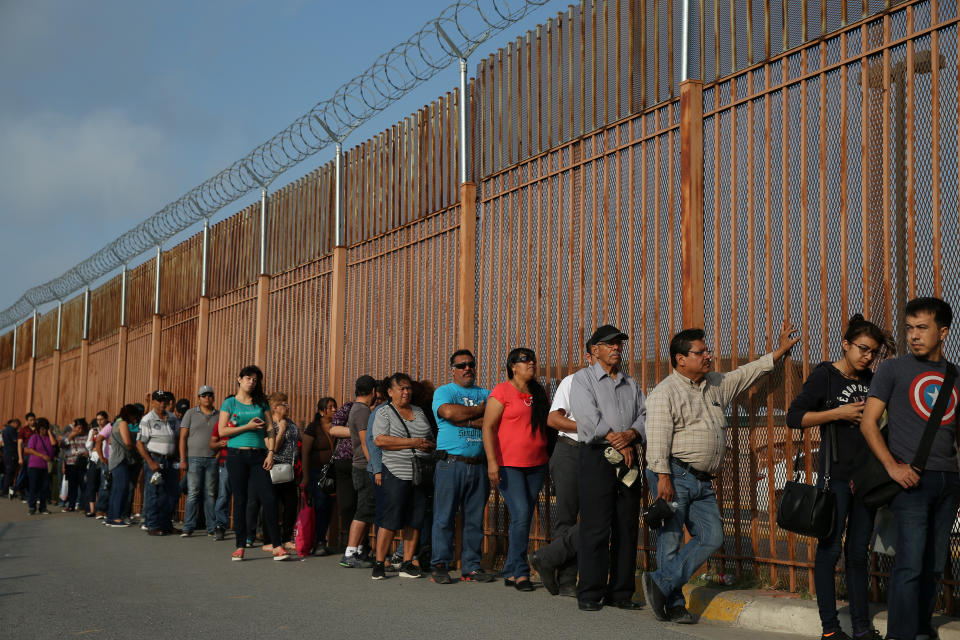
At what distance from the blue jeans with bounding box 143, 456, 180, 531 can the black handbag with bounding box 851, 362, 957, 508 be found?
10.2 meters

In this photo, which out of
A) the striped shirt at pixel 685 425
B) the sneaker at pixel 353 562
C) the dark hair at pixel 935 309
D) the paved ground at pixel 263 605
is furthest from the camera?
the sneaker at pixel 353 562

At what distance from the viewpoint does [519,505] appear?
320 inches

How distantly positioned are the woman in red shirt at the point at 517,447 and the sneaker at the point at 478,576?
1.12 feet

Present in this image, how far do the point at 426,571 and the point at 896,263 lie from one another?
501 cm

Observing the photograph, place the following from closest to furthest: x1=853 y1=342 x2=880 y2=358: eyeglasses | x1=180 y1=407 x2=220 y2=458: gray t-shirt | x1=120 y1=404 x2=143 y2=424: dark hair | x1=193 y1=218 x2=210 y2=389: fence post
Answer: x1=853 y1=342 x2=880 y2=358: eyeglasses
x1=180 y1=407 x2=220 y2=458: gray t-shirt
x1=120 y1=404 x2=143 y2=424: dark hair
x1=193 y1=218 x2=210 y2=389: fence post

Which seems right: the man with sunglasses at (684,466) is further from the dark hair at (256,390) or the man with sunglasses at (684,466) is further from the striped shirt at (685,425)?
the dark hair at (256,390)

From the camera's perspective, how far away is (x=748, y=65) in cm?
743

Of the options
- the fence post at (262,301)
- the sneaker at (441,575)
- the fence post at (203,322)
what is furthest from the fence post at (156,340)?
the sneaker at (441,575)

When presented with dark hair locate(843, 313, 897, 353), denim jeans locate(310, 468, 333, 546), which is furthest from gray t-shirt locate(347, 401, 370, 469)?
dark hair locate(843, 313, 897, 353)

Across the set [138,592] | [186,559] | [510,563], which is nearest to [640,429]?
[510,563]

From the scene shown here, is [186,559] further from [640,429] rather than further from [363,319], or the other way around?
[640,429]

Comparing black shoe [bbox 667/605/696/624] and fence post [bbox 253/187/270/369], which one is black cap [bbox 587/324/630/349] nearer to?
black shoe [bbox 667/605/696/624]

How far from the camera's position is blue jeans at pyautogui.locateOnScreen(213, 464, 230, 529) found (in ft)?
42.4

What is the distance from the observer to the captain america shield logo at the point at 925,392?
522 cm
